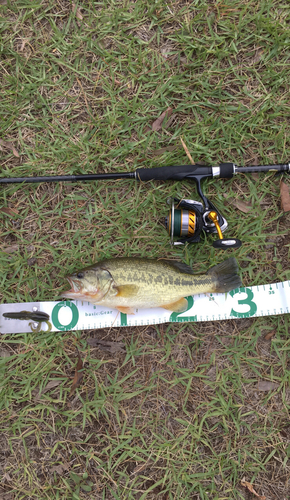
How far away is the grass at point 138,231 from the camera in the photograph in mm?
2992

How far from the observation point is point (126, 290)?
9.14 ft

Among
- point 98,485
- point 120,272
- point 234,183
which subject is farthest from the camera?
point 234,183

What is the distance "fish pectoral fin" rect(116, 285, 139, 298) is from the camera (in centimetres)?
278

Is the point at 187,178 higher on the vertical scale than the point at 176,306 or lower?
higher

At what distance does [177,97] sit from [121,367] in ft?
10.5

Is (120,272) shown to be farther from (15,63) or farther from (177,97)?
(15,63)

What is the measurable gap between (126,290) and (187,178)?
4.53 ft

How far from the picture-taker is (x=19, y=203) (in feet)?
10.7

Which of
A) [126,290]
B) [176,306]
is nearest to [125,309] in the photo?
[126,290]

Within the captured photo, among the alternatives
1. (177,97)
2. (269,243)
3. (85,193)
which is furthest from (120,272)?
(177,97)

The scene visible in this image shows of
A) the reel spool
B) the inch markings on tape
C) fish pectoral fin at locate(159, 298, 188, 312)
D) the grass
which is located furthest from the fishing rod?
the inch markings on tape

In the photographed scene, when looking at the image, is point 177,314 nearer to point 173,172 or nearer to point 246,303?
point 246,303

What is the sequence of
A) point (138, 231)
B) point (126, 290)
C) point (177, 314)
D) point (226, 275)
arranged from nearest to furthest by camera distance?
point (126, 290) < point (226, 275) < point (177, 314) < point (138, 231)

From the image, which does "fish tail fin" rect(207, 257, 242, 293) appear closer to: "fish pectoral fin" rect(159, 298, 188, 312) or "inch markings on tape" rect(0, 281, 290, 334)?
"inch markings on tape" rect(0, 281, 290, 334)
